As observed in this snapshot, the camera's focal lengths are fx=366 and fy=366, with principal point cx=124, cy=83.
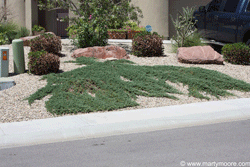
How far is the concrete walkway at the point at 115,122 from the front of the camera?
21.4ft

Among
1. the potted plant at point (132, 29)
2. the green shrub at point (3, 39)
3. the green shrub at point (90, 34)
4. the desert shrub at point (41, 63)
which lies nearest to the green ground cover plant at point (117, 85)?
the desert shrub at point (41, 63)

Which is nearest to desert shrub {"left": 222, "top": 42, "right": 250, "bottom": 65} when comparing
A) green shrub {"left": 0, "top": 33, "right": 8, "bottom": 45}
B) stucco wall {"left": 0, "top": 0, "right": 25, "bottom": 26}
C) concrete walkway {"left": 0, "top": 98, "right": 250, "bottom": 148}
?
concrete walkway {"left": 0, "top": 98, "right": 250, "bottom": 148}

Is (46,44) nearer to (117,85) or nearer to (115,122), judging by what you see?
(117,85)

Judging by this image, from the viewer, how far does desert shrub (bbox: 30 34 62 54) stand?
13023 mm

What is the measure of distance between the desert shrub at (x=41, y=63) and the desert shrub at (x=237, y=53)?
20.4 ft

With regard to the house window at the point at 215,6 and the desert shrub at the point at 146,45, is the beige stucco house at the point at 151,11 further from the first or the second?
the desert shrub at the point at 146,45

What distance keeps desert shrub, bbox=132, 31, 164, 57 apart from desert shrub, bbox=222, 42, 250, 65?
2.48 metres

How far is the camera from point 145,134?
21.9 feet

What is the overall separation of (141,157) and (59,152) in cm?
130

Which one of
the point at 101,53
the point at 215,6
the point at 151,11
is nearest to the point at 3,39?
the point at 101,53

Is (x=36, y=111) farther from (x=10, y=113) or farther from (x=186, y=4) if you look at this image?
(x=186, y=4)

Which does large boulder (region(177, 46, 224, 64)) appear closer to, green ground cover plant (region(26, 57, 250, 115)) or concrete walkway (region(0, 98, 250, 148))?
green ground cover plant (region(26, 57, 250, 115))

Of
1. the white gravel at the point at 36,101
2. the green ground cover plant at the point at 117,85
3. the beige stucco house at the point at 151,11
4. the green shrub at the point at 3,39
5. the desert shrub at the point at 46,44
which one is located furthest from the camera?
the beige stucco house at the point at 151,11

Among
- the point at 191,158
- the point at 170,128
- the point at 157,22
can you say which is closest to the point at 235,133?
the point at 170,128
